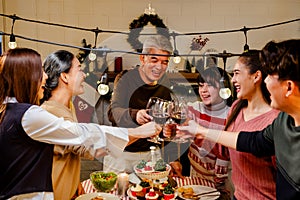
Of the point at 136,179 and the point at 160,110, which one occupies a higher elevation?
the point at 160,110

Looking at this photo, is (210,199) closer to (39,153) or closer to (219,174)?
(219,174)

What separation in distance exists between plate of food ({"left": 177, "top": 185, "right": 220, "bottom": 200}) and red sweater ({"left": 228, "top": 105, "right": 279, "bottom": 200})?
0.19 meters

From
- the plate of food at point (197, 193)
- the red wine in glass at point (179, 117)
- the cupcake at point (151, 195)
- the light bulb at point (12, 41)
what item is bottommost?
the plate of food at point (197, 193)

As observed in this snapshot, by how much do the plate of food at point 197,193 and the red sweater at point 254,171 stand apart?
0.19 m

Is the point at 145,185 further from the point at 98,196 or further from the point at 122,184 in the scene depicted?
the point at 98,196

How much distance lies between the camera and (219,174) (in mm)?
2199

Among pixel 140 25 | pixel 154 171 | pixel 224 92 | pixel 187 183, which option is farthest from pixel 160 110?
pixel 140 25

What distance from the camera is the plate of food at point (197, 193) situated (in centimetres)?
180

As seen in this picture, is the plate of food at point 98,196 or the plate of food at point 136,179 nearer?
the plate of food at point 98,196

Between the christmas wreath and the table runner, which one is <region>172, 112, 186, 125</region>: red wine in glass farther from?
the christmas wreath

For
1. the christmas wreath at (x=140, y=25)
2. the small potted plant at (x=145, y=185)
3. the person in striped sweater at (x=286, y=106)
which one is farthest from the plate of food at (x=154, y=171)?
the christmas wreath at (x=140, y=25)

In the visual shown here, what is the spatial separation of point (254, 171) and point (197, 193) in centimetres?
42

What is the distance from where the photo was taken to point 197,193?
1.87 m

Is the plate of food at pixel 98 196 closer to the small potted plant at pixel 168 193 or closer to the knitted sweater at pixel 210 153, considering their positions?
the small potted plant at pixel 168 193
